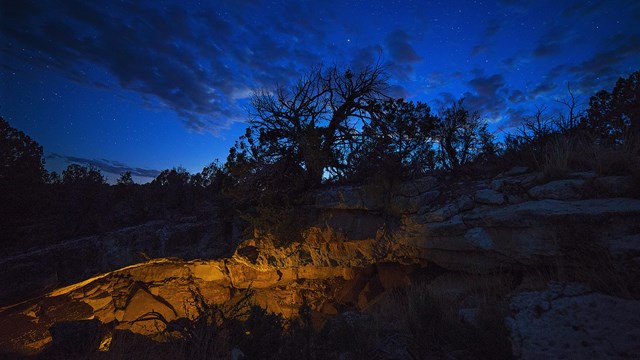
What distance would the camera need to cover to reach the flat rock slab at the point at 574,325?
2.97 metres

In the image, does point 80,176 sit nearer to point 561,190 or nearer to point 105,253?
point 105,253

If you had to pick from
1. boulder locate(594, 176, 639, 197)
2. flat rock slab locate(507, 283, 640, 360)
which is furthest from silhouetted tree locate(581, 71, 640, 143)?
flat rock slab locate(507, 283, 640, 360)

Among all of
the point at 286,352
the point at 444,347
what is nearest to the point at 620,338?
the point at 444,347

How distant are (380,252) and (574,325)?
14.7ft

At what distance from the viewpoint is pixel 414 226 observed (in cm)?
688

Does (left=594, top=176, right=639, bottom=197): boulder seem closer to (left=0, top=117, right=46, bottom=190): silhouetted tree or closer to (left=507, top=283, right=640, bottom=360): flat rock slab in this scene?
(left=507, top=283, right=640, bottom=360): flat rock slab

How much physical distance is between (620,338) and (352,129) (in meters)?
8.29

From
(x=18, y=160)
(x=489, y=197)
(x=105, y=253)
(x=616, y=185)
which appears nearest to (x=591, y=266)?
(x=616, y=185)

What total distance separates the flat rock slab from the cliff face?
97cm

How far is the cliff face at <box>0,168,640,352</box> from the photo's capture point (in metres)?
4.68

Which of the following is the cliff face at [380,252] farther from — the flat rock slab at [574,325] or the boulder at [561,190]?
the flat rock slab at [574,325]

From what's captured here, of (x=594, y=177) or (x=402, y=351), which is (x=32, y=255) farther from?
(x=594, y=177)

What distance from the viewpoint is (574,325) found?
334 centimetres

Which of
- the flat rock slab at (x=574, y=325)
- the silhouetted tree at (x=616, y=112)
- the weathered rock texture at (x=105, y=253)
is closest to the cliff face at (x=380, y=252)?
the weathered rock texture at (x=105, y=253)
